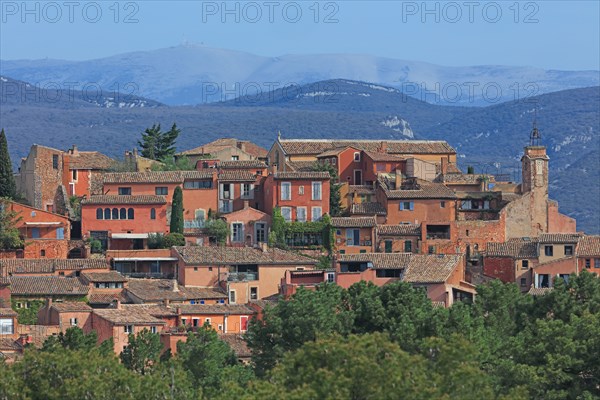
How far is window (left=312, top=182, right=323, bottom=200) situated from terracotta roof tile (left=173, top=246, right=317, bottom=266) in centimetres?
358

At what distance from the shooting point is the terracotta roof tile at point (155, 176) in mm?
85062

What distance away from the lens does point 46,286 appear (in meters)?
75.6

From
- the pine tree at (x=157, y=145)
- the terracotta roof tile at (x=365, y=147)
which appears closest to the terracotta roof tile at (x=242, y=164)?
the terracotta roof tile at (x=365, y=147)

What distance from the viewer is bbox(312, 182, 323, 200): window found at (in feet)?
275

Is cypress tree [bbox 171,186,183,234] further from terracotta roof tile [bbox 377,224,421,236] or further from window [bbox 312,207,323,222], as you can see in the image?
terracotta roof tile [bbox 377,224,421,236]

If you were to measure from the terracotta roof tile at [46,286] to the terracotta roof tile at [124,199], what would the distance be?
627 cm

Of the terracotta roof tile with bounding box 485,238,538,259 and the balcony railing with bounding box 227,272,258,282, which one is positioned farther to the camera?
the terracotta roof tile with bounding box 485,238,538,259

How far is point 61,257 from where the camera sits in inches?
3196

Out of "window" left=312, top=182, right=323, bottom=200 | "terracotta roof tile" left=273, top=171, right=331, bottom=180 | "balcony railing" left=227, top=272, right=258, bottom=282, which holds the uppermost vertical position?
"terracotta roof tile" left=273, top=171, right=331, bottom=180

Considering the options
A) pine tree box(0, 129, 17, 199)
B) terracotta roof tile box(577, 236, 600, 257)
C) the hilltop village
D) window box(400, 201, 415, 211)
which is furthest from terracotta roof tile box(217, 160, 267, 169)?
terracotta roof tile box(577, 236, 600, 257)

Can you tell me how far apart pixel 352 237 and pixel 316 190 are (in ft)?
10.2

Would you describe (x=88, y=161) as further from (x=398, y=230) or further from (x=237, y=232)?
(x=398, y=230)

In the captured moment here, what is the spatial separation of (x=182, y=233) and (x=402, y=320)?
22696 millimetres

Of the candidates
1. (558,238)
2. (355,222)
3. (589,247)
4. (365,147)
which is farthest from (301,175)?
(589,247)
